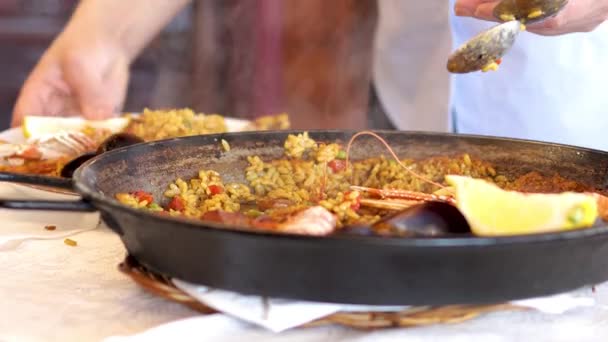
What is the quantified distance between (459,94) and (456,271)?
1.43 meters

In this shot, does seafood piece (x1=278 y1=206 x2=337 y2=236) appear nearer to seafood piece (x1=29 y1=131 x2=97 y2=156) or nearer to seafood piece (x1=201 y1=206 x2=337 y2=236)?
seafood piece (x1=201 y1=206 x2=337 y2=236)

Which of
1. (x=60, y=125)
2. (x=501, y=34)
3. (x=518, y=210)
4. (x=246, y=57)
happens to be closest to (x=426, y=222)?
(x=518, y=210)

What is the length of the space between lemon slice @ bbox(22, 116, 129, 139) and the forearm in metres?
0.29

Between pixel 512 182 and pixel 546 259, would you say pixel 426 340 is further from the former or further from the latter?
pixel 512 182

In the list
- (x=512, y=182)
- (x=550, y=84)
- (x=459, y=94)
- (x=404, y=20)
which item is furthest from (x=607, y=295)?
(x=404, y=20)

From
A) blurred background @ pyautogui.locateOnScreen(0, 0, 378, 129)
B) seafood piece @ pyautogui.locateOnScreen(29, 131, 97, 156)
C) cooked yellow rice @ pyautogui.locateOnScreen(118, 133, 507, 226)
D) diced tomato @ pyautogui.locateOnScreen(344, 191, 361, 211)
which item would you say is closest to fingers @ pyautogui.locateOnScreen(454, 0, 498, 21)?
cooked yellow rice @ pyautogui.locateOnScreen(118, 133, 507, 226)

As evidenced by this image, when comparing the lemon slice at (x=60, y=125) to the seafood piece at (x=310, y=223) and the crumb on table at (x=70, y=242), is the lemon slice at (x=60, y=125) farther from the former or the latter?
the seafood piece at (x=310, y=223)

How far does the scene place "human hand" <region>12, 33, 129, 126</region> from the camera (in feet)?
6.31

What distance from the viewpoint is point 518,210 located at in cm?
81

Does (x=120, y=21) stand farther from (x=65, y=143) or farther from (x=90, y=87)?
(x=65, y=143)

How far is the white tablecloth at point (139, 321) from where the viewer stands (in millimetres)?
810

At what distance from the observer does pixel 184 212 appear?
111cm

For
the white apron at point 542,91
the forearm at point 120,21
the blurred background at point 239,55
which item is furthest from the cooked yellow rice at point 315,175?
the blurred background at point 239,55

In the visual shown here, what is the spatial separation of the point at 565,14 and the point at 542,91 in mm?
635
